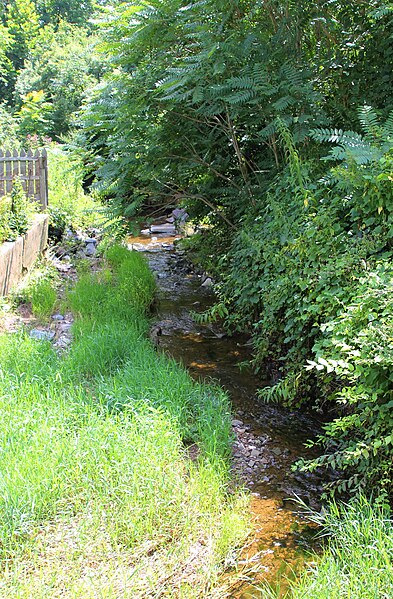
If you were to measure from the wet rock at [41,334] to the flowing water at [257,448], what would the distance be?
1.18 meters

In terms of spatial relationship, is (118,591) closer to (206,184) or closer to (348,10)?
(206,184)

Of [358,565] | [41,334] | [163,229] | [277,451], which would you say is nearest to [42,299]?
[41,334]

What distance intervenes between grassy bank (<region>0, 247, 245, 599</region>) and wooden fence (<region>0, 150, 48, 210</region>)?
5780mm

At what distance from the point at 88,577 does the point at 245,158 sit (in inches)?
202

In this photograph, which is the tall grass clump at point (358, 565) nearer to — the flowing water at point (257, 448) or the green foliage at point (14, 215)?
the flowing water at point (257, 448)

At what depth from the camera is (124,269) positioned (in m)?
7.79

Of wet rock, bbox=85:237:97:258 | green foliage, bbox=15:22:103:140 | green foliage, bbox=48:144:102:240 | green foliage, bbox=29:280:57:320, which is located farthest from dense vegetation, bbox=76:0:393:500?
green foliage, bbox=15:22:103:140

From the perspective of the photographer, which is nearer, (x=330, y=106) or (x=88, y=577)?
(x=88, y=577)

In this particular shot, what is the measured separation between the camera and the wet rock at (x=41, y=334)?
5.52 m

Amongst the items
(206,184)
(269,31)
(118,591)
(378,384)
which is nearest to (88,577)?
(118,591)

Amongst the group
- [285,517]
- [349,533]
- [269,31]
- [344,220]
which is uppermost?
[269,31]

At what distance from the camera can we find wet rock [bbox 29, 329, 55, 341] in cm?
552

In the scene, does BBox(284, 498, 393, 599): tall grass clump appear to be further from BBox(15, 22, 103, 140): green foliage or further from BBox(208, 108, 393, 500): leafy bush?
BBox(15, 22, 103, 140): green foliage

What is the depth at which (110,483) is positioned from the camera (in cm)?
327
